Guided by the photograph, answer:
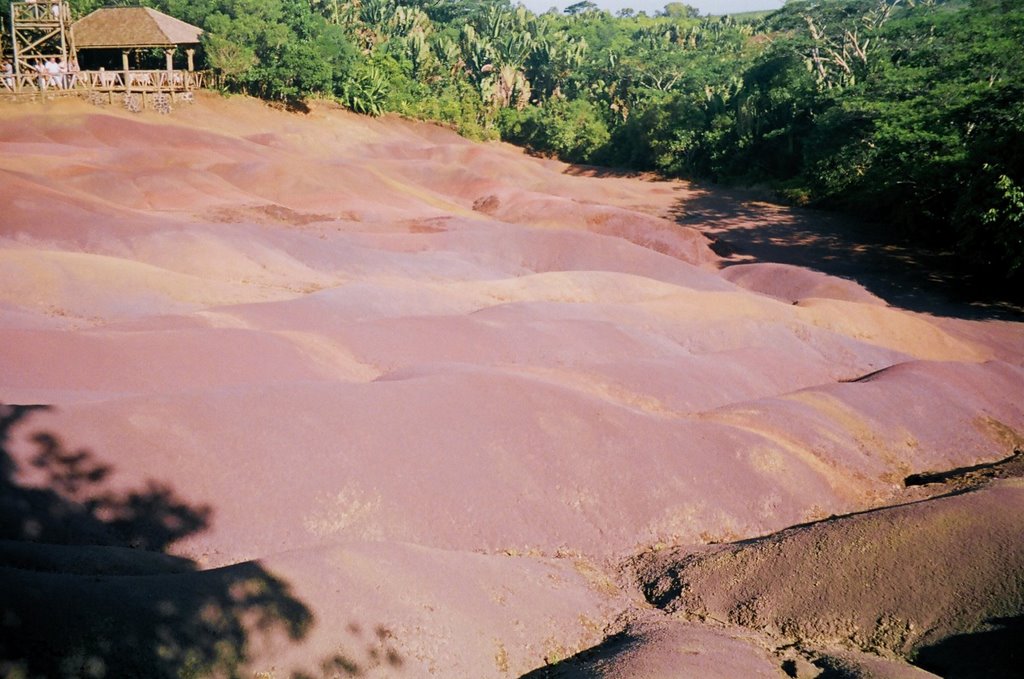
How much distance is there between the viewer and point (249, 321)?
46.7ft

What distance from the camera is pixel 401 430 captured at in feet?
32.5

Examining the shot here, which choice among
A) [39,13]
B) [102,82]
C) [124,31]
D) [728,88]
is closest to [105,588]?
[102,82]

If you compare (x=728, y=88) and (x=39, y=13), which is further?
(x=728, y=88)

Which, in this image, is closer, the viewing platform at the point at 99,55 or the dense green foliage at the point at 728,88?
the dense green foliage at the point at 728,88

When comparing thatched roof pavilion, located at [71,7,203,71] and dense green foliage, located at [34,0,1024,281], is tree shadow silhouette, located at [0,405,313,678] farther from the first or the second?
thatched roof pavilion, located at [71,7,203,71]

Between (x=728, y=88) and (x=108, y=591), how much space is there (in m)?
46.5

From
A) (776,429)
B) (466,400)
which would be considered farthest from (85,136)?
(776,429)

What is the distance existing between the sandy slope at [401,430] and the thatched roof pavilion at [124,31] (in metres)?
15.2

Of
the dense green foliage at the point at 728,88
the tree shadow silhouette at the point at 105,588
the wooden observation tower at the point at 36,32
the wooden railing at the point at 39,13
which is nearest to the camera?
the tree shadow silhouette at the point at 105,588

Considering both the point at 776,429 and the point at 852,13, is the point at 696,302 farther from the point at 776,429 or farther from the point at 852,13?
the point at 852,13

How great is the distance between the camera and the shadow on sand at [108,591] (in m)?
5.23

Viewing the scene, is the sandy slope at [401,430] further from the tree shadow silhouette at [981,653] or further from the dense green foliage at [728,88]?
the dense green foliage at [728,88]

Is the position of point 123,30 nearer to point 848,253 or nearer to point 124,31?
point 124,31

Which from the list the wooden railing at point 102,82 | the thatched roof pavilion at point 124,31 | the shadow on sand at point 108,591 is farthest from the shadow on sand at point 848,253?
the thatched roof pavilion at point 124,31
